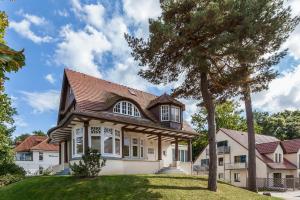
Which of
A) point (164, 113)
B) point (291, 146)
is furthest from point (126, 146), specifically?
point (291, 146)

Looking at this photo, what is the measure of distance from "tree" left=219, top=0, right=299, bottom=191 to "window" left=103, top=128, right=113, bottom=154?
9340 millimetres

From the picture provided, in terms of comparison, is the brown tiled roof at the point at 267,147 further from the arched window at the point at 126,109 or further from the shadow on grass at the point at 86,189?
the shadow on grass at the point at 86,189

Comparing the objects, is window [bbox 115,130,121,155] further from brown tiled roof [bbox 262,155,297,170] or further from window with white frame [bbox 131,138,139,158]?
brown tiled roof [bbox 262,155,297,170]

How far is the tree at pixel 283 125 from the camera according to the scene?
222 feet

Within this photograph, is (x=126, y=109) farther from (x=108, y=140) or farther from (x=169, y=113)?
(x=169, y=113)

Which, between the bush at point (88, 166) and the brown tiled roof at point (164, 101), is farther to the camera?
the brown tiled roof at point (164, 101)

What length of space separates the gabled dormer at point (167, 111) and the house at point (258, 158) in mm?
18681

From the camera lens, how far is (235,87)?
19562 mm

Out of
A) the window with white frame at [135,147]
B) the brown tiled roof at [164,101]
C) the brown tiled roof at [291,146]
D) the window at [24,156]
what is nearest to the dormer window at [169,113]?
the brown tiled roof at [164,101]

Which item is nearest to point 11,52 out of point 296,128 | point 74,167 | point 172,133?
point 74,167

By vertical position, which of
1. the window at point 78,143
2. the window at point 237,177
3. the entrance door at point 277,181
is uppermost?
the window at point 78,143

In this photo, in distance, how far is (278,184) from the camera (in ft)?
127

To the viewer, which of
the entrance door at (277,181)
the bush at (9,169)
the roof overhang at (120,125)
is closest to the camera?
the roof overhang at (120,125)

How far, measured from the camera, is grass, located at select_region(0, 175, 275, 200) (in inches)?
624
